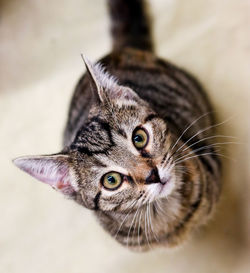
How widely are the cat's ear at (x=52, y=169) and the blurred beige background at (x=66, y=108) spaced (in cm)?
59

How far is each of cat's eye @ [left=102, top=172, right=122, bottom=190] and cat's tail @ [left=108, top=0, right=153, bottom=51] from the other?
86 centimetres

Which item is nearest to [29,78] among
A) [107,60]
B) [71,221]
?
[107,60]

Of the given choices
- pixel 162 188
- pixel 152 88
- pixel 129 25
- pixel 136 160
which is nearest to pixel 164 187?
pixel 162 188

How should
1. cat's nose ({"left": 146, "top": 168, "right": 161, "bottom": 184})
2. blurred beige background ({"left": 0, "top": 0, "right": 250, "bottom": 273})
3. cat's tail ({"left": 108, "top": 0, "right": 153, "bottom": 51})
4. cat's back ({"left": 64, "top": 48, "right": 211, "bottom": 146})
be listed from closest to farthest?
cat's nose ({"left": 146, "top": 168, "right": 161, "bottom": 184}), cat's back ({"left": 64, "top": 48, "right": 211, "bottom": 146}), blurred beige background ({"left": 0, "top": 0, "right": 250, "bottom": 273}), cat's tail ({"left": 108, "top": 0, "right": 153, "bottom": 51})

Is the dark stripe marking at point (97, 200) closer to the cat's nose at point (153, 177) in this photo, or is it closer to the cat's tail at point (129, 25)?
the cat's nose at point (153, 177)

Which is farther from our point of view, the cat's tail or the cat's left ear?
the cat's tail

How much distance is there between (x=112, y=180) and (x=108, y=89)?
0.31 metres

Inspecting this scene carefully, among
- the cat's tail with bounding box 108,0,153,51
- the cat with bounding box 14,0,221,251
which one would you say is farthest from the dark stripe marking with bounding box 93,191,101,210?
the cat's tail with bounding box 108,0,153,51

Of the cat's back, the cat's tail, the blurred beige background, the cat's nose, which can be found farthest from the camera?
the cat's tail

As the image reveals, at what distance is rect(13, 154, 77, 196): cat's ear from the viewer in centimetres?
116

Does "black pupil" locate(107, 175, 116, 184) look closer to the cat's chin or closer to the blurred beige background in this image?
the cat's chin

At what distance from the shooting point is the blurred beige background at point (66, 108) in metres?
1.69

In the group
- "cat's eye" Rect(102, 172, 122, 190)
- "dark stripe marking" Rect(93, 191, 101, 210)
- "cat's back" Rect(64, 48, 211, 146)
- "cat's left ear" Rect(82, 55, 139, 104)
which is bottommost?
"dark stripe marking" Rect(93, 191, 101, 210)

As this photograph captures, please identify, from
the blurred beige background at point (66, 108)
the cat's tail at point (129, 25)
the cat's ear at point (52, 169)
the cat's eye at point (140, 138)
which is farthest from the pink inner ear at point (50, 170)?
the cat's tail at point (129, 25)
